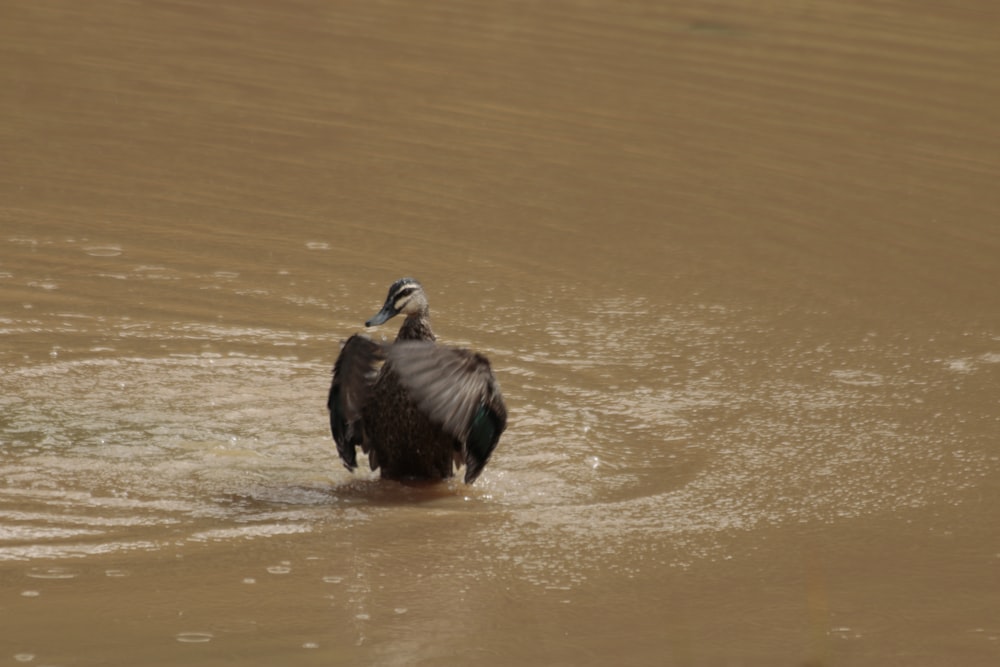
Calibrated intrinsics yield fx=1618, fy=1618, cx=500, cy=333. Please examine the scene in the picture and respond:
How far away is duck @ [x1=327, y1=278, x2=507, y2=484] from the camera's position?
5.24 meters

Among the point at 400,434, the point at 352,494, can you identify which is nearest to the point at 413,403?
the point at 400,434

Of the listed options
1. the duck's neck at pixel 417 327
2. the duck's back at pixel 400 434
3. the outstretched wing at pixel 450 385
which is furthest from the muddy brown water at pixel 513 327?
the duck's neck at pixel 417 327

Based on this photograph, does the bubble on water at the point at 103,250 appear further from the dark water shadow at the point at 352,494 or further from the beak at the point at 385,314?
the dark water shadow at the point at 352,494

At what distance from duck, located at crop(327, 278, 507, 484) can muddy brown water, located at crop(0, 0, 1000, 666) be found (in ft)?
0.46

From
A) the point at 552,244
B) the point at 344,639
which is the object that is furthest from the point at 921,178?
the point at 344,639

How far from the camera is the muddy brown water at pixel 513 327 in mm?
4680

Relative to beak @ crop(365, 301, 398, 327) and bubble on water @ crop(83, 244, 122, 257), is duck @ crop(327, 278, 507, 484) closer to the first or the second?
beak @ crop(365, 301, 398, 327)

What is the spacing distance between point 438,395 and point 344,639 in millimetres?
1073

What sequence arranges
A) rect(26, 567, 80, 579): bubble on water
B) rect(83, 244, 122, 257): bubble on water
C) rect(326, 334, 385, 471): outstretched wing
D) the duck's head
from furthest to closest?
rect(83, 244, 122, 257): bubble on water < the duck's head < rect(326, 334, 385, 471): outstretched wing < rect(26, 567, 80, 579): bubble on water

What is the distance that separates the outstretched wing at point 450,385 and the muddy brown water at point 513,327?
1.08 feet

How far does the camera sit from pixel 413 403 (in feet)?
17.8

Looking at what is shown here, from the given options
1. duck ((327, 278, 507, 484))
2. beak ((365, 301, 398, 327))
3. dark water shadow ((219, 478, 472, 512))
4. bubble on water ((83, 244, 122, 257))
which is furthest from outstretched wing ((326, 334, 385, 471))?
bubble on water ((83, 244, 122, 257))

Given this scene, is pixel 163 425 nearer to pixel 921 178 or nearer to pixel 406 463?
pixel 406 463

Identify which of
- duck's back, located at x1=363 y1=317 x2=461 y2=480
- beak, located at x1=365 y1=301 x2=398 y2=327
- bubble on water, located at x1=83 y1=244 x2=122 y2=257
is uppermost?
bubble on water, located at x1=83 y1=244 x2=122 y2=257
